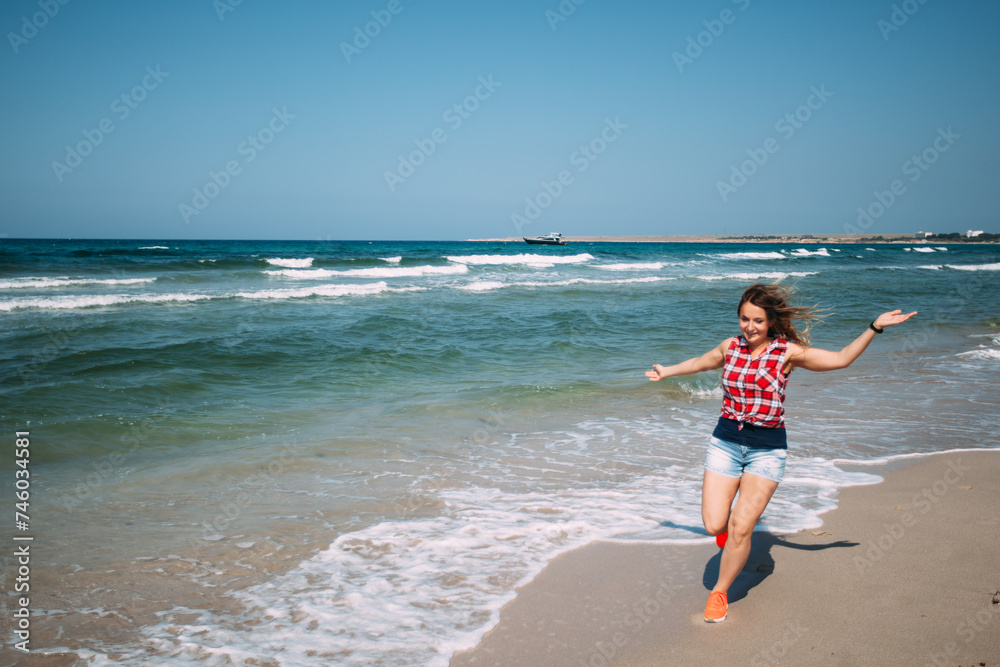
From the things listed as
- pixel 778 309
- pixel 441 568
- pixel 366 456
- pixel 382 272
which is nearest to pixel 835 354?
pixel 778 309

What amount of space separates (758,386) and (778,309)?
0.46 m

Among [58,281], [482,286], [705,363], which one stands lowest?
[58,281]

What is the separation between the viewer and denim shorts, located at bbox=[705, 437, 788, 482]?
335 centimetres

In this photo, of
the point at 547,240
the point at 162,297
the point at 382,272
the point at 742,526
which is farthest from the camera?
the point at 547,240

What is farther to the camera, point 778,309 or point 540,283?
point 540,283

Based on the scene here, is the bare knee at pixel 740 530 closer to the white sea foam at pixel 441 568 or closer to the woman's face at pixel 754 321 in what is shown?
the white sea foam at pixel 441 568

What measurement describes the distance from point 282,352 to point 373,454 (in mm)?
6075

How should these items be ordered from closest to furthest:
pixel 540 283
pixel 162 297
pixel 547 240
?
1. pixel 162 297
2. pixel 540 283
3. pixel 547 240

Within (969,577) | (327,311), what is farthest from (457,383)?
(327,311)

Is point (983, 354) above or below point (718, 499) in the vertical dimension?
below

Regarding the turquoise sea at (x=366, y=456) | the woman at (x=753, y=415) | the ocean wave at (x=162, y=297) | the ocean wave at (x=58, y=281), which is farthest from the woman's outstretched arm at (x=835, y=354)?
the ocean wave at (x=58, y=281)

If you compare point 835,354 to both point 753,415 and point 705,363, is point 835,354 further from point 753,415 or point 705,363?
point 705,363

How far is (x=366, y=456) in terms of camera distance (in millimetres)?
6324

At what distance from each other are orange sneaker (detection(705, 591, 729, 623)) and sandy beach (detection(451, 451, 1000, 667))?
0.15 ft
